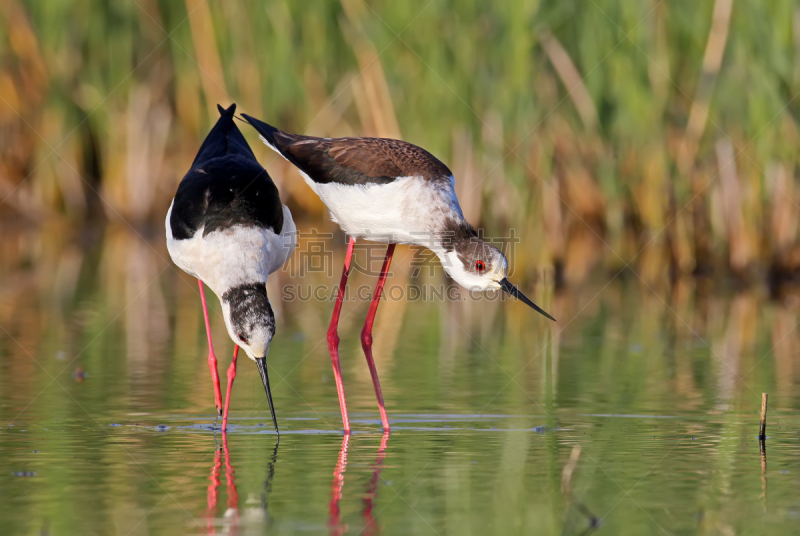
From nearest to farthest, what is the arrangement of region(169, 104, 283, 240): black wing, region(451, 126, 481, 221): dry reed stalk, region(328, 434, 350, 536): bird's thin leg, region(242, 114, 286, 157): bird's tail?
region(328, 434, 350, 536): bird's thin leg
region(169, 104, 283, 240): black wing
region(242, 114, 286, 157): bird's tail
region(451, 126, 481, 221): dry reed stalk

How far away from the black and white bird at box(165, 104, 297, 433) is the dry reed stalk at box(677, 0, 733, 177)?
5.07 meters

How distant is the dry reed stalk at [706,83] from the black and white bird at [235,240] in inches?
200

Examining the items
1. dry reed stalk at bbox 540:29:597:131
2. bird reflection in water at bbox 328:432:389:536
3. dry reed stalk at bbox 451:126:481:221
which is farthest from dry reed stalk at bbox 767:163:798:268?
bird reflection in water at bbox 328:432:389:536

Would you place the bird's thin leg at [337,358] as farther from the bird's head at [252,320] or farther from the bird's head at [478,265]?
the bird's head at [478,265]

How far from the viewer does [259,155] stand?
44.0 feet

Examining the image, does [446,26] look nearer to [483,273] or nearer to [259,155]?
[259,155]

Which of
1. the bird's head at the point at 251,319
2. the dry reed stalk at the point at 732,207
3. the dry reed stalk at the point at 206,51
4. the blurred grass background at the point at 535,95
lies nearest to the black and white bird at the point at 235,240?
the bird's head at the point at 251,319

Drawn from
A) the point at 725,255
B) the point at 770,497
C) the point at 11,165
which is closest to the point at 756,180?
the point at 725,255

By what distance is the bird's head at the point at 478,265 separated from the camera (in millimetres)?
6316

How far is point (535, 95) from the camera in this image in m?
10.6

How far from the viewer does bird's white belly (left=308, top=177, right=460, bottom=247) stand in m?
6.32

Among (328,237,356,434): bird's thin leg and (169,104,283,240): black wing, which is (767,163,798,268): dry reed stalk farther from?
(169,104,283,240): black wing

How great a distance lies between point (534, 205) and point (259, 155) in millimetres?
4084

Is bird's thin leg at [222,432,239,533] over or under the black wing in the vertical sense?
under
